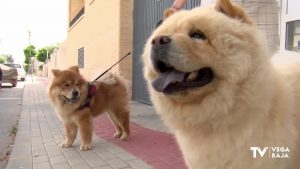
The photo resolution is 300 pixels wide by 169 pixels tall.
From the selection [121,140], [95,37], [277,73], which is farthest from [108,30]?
[277,73]

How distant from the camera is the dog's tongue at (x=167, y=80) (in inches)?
82.5

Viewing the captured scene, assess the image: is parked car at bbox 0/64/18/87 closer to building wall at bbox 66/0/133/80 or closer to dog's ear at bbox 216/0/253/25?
building wall at bbox 66/0/133/80

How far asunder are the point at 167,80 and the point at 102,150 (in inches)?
149

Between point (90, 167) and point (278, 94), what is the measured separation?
3.21 meters

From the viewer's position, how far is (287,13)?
17.7ft

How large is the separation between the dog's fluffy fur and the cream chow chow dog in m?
3.80

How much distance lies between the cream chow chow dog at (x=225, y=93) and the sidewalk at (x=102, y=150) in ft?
8.02

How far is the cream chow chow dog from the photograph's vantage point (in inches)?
77.4

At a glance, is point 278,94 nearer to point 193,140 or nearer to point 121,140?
point 193,140

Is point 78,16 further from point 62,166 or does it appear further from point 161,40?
point 161,40

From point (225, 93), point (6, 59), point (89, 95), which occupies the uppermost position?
point (6, 59)

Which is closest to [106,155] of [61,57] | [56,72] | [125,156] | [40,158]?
[125,156]

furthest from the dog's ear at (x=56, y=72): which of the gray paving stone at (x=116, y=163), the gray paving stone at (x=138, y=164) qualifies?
the gray paving stone at (x=138, y=164)

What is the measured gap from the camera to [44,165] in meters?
5.01
